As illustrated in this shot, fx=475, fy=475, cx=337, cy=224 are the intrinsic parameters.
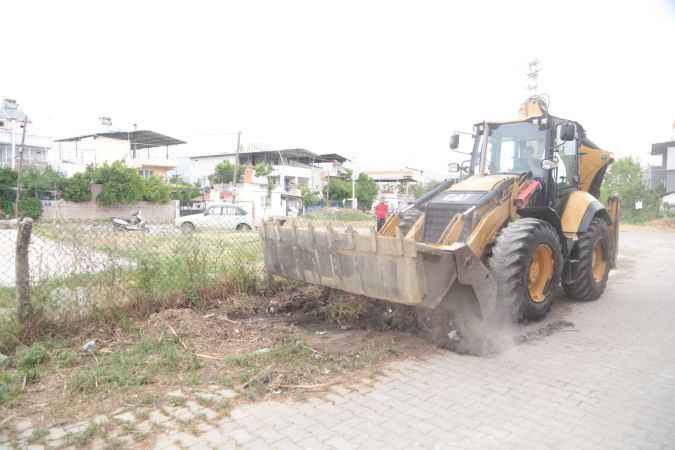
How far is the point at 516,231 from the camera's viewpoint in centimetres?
538

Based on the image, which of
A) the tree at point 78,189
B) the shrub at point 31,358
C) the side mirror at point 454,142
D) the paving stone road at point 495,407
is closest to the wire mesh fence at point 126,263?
the shrub at point 31,358

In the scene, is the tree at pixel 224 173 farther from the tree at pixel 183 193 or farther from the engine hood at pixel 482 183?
the engine hood at pixel 482 183

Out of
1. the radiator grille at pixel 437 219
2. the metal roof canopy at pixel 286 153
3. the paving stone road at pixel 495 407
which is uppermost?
the metal roof canopy at pixel 286 153

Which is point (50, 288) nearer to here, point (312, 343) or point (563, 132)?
point (312, 343)

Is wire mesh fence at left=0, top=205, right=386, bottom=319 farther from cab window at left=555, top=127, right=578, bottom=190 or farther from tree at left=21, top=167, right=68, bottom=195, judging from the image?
tree at left=21, top=167, right=68, bottom=195

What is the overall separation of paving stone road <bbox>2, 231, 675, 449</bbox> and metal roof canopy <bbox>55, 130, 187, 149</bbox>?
165ft

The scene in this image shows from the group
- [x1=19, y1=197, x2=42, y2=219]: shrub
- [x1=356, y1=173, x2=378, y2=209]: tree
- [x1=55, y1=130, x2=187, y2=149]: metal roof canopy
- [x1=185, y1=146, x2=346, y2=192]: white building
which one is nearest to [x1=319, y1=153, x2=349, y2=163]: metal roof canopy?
[x1=185, y1=146, x2=346, y2=192]: white building

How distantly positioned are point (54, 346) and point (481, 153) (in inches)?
237

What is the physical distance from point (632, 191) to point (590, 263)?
32163 millimetres

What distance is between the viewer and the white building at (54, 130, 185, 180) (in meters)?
44.5

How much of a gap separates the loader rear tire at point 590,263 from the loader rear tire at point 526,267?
1134 mm

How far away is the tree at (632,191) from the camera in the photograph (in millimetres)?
33438

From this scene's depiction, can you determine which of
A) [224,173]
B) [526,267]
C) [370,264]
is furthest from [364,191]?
[370,264]

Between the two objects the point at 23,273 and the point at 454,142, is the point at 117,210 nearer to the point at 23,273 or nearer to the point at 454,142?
the point at 454,142
